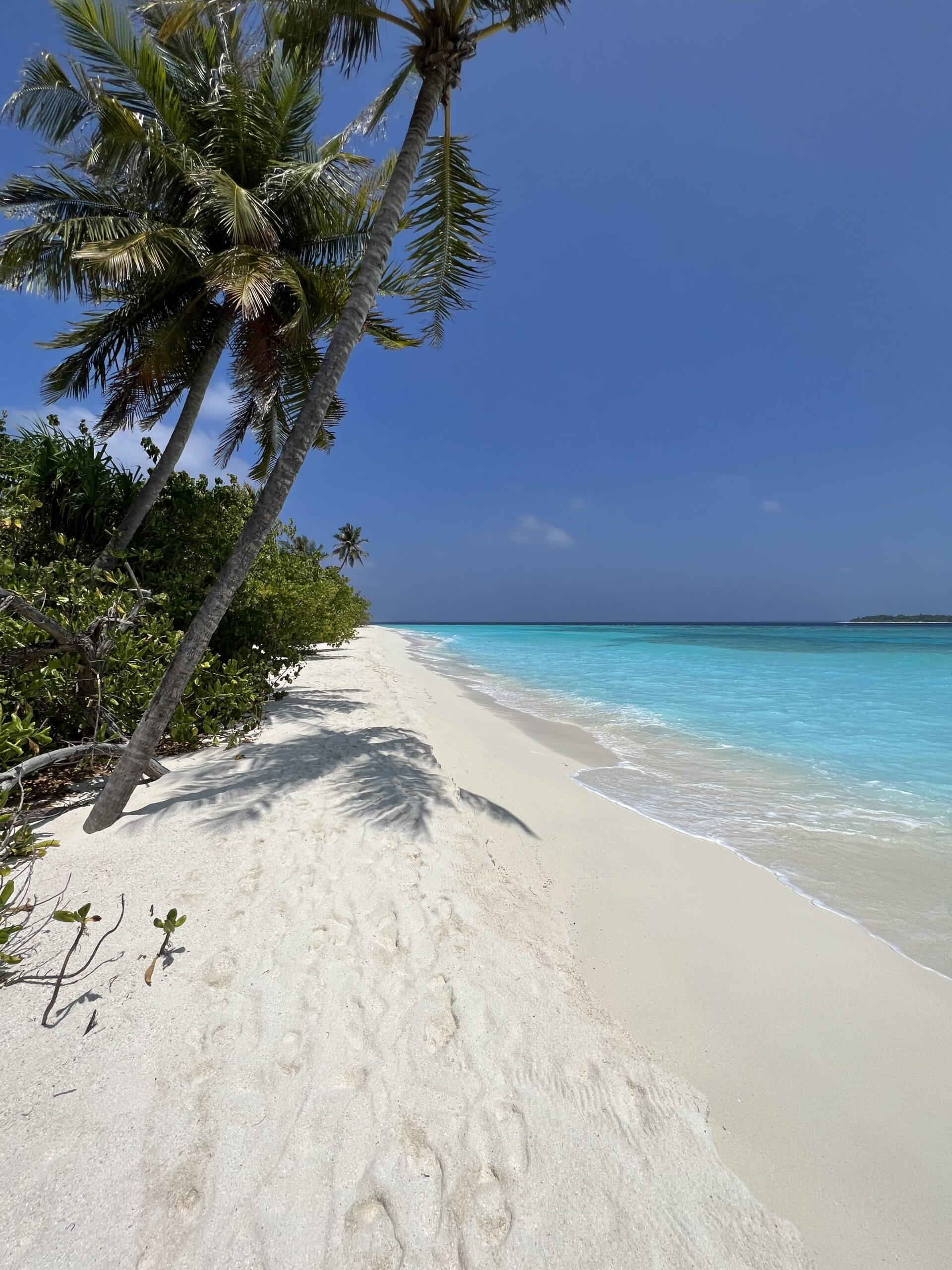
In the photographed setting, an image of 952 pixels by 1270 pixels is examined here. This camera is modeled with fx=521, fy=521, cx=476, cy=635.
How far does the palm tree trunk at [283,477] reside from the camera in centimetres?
369

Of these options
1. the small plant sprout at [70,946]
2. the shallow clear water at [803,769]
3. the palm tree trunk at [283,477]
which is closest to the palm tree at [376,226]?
the palm tree trunk at [283,477]

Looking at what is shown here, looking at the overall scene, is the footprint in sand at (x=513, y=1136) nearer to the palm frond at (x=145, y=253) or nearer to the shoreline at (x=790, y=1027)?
the shoreline at (x=790, y=1027)

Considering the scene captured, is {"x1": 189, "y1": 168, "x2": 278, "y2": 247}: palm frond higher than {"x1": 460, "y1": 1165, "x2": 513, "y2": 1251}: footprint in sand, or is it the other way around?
{"x1": 189, "y1": 168, "x2": 278, "y2": 247}: palm frond

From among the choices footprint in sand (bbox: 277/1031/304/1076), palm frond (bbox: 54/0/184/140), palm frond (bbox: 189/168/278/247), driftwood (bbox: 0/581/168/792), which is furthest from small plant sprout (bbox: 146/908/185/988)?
palm frond (bbox: 54/0/184/140)

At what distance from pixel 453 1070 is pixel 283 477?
12.9 feet

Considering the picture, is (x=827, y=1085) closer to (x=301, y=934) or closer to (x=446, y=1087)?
(x=446, y=1087)

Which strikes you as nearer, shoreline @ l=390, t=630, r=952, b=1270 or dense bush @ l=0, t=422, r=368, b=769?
shoreline @ l=390, t=630, r=952, b=1270

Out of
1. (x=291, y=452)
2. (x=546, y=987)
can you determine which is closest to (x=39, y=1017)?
(x=546, y=987)

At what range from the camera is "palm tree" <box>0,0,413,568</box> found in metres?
6.12

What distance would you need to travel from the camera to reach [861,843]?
15.6 ft

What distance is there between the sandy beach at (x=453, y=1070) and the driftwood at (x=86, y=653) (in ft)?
1.91

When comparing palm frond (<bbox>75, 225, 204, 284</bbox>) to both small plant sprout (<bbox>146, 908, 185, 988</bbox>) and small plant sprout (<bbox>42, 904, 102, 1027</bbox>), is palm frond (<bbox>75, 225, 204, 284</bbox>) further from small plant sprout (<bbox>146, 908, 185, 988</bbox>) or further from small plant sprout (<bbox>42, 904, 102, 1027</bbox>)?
small plant sprout (<bbox>146, 908, 185, 988</bbox>)

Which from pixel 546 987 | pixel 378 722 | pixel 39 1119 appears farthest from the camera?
pixel 378 722

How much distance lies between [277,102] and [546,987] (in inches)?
426
